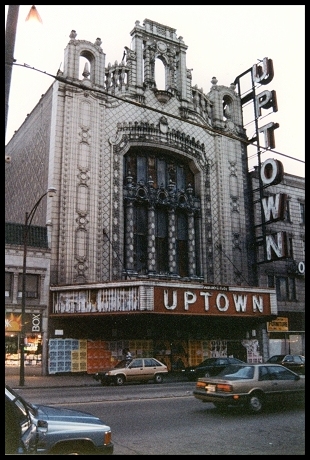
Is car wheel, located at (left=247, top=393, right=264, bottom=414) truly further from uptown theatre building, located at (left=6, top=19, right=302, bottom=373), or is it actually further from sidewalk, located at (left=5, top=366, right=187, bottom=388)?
uptown theatre building, located at (left=6, top=19, right=302, bottom=373)

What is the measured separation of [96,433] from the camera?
666 cm

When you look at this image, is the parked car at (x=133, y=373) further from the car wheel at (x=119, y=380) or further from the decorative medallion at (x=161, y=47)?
the decorative medallion at (x=161, y=47)

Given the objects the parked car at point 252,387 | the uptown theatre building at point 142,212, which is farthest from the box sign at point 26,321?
the parked car at point 252,387

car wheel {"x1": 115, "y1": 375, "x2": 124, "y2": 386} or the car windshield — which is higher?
the car windshield

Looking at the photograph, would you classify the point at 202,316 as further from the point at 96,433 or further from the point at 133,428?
the point at 96,433

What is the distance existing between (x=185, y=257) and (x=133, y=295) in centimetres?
930

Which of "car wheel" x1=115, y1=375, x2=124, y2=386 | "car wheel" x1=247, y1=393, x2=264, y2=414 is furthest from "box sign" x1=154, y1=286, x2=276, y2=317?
"car wheel" x1=247, y1=393, x2=264, y2=414

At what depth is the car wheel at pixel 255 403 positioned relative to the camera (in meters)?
13.2

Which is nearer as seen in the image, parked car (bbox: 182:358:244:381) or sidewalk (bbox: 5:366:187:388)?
sidewalk (bbox: 5:366:187:388)

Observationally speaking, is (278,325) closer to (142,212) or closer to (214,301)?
(214,301)

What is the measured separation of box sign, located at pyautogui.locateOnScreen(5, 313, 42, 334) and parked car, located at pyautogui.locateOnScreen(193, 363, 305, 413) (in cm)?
1717

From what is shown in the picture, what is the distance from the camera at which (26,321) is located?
28.9 m

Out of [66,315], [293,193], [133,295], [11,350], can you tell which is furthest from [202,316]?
[293,193]

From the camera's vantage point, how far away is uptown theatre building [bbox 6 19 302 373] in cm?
3005
